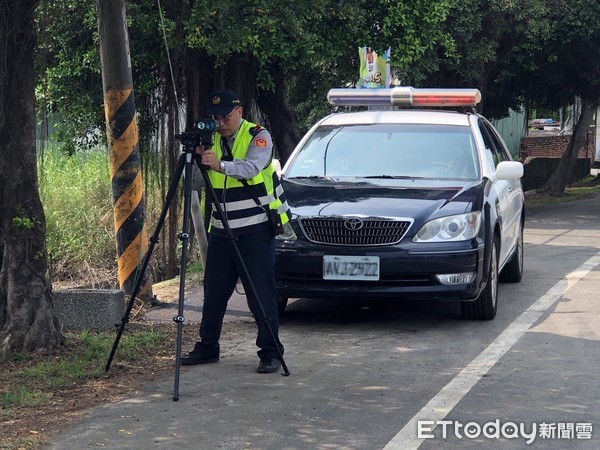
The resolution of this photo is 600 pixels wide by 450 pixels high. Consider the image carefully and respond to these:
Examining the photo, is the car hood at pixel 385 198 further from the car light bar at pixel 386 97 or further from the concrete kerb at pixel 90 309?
the concrete kerb at pixel 90 309

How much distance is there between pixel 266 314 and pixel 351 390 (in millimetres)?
876

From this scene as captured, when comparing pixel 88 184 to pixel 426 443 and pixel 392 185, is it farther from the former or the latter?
pixel 426 443

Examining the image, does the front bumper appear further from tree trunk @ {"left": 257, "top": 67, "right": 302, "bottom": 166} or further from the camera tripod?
tree trunk @ {"left": 257, "top": 67, "right": 302, "bottom": 166}

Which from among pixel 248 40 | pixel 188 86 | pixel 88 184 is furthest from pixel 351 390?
pixel 88 184

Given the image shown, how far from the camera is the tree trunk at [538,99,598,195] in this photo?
27578 millimetres

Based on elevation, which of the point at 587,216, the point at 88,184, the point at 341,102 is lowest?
the point at 587,216

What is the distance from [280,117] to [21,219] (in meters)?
9.39

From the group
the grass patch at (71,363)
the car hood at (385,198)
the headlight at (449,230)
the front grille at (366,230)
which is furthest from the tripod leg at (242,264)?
the headlight at (449,230)

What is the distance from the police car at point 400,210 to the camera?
28.2 feet

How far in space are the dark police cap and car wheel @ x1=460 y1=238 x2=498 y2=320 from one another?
2831 mm

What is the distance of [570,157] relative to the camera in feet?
90.5

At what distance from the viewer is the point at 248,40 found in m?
12.6

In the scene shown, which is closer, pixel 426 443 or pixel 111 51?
pixel 426 443

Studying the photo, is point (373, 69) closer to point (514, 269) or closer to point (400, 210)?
point (514, 269)
